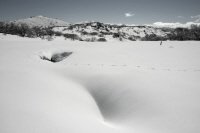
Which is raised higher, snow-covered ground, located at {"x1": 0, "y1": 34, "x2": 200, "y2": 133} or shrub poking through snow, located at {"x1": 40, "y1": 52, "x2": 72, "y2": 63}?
shrub poking through snow, located at {"x1": 40, "y1": 52, "x2": 72, "y2": 63}

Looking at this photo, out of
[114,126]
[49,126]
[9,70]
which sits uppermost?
[9,70]

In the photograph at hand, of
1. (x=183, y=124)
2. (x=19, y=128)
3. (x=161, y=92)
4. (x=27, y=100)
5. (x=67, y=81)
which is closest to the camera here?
(x=19, y=128)

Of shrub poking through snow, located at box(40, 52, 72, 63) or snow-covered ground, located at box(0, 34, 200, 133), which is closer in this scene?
snow-covered ground, located at box(0, 34, 200, 133)

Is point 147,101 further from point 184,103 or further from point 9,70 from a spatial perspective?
point 9,70

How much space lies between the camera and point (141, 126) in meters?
3.36

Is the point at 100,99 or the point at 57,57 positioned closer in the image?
the point at 100,99

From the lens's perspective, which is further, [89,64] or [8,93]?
[89,64]

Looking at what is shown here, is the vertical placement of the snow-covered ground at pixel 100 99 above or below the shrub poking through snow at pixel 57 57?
below

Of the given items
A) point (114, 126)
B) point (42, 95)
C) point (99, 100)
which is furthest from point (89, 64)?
point (114, 126)

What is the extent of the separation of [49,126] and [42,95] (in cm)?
133

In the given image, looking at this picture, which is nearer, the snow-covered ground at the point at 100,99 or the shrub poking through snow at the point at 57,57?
the snow-covered ground at the point at 100,99

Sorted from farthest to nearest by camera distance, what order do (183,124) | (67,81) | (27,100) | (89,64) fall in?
(89,64), (67,81), (27,100), (183,124)

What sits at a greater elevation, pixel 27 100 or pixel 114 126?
pixel 27 100

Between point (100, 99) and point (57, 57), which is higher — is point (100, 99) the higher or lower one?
the lower one
